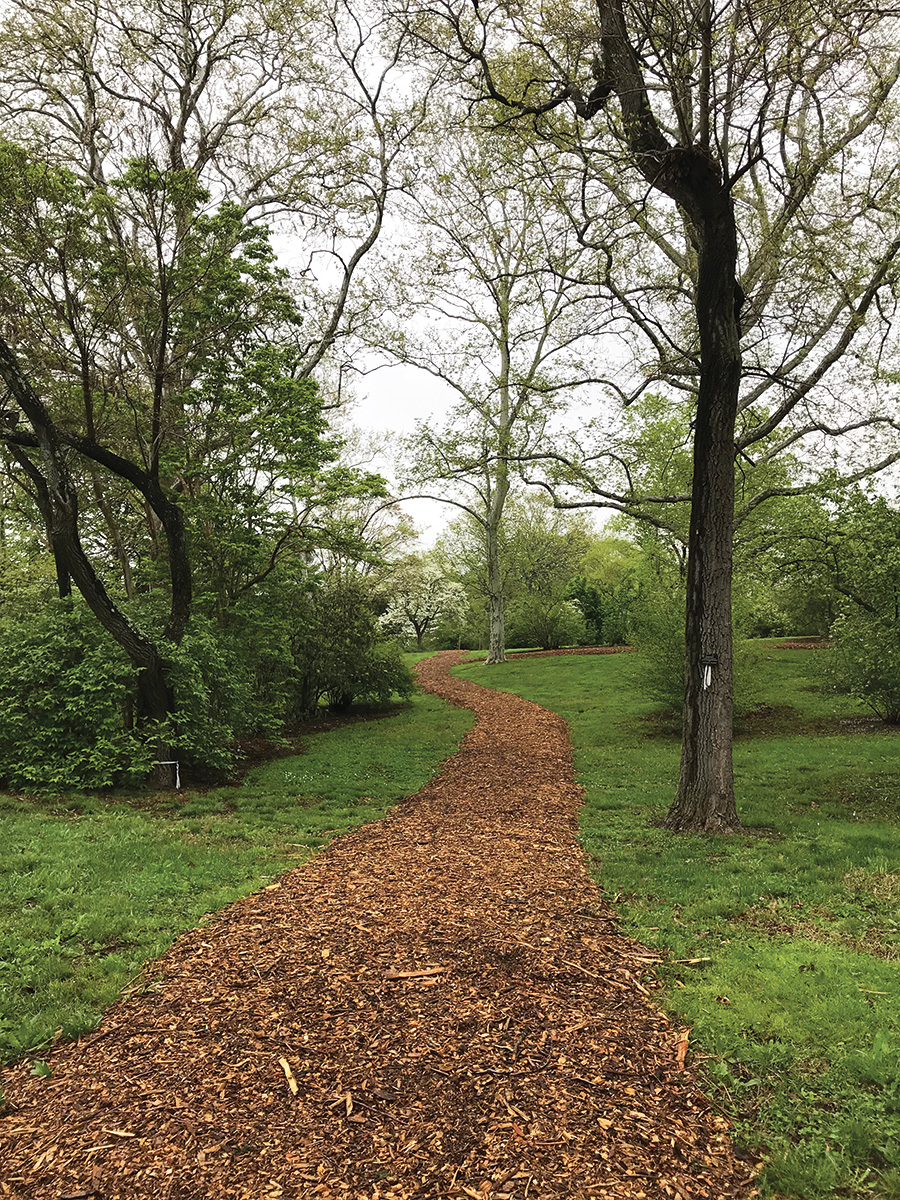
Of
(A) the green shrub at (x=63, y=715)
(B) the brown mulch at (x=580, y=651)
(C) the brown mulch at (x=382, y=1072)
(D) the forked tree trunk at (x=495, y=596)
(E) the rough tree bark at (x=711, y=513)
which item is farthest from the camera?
(B) the brown mulch at (x=580, y=651)

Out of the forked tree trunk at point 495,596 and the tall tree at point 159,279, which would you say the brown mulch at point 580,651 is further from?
the tall tree at point 159,279

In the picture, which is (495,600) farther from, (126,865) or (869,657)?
(126,865)

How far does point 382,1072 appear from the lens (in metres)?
3.36

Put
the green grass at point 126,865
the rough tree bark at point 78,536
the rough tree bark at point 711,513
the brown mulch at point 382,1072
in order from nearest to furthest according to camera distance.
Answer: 1. the brown mulch at point 382,1072
2. the green grass at point 126,865
3. the rough tree bark at point 711,513
4. the rough tree bark at point 78,536

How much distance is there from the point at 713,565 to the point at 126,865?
7121 millimetres

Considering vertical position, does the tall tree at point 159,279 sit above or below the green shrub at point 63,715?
above

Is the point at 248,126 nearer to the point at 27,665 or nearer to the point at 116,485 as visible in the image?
the point at 116,485

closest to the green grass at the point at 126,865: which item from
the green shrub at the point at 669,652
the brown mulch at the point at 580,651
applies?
the green shrub at the point at 669,652

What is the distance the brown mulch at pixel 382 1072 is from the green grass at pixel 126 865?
0.31 m

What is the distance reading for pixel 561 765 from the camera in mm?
12469

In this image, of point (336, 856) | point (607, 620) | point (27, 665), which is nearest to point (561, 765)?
point (336, 856)

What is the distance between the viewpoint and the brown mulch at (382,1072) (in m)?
2.76

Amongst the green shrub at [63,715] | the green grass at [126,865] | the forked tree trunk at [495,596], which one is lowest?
the green grass at [126,865]

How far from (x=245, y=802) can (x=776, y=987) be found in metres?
7.63
